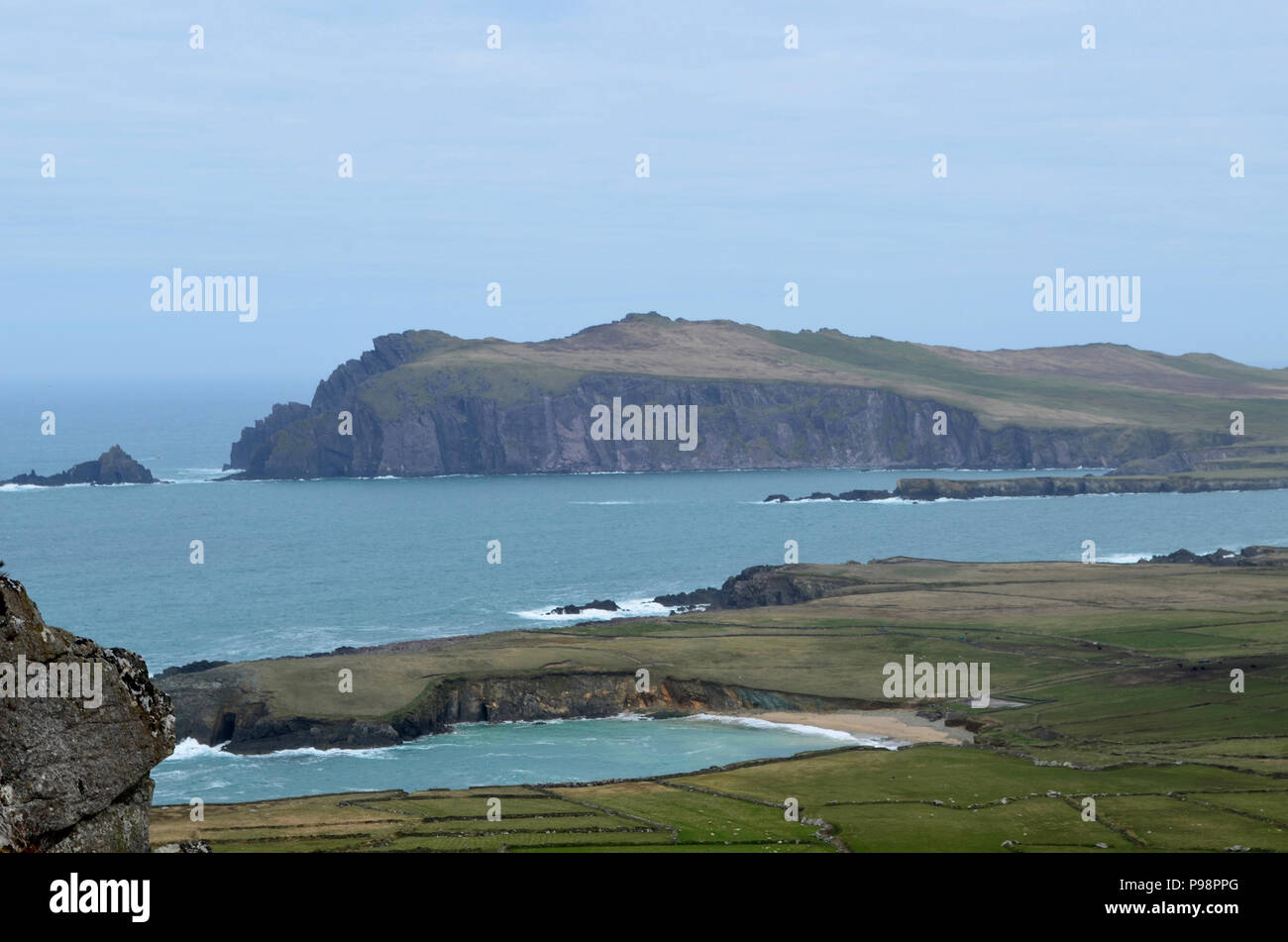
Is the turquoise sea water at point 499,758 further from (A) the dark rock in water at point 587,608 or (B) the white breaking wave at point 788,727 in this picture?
(A) the dark rock in water at point 587,608

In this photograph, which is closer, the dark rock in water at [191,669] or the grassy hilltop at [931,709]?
the grassy hilltop at [931,709]

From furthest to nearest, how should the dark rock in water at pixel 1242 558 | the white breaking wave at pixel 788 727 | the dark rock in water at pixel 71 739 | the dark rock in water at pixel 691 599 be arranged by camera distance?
the dark rock in water at pixel 1242 558, the dark rock in water at pixel 691 599, the white breaking wave at pixel 788 727, the dark rock in water at pixel 71 739

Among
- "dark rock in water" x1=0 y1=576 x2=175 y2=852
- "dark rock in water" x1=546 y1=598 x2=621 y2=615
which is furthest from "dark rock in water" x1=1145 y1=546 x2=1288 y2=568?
"dark rock in water" x1=0 y1=576 x2=175 y2=852

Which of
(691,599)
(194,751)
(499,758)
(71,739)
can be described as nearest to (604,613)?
(691,599)

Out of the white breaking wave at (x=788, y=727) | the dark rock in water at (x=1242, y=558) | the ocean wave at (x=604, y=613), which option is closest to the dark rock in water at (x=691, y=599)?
the ocean wave at (x=604, y=613)
